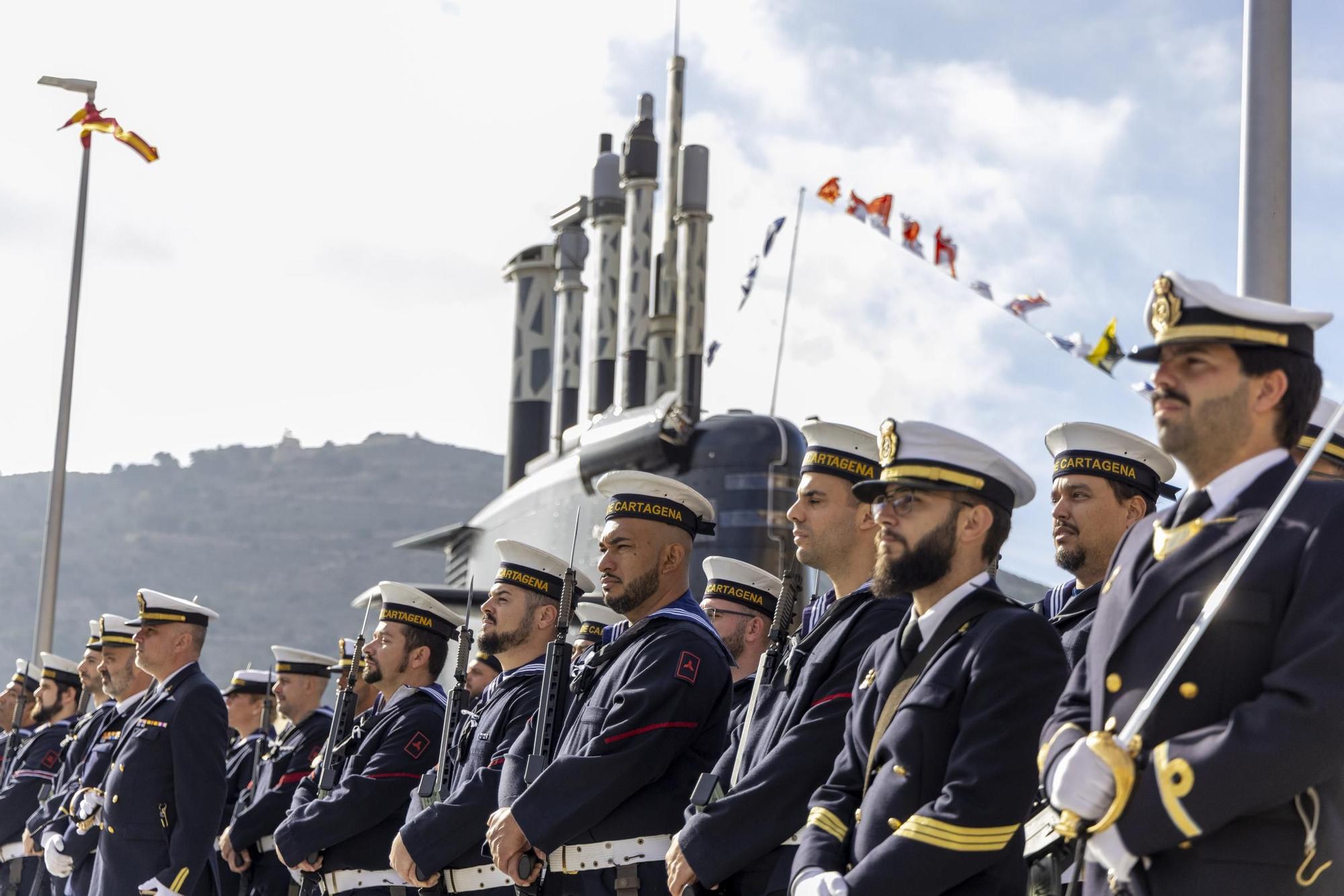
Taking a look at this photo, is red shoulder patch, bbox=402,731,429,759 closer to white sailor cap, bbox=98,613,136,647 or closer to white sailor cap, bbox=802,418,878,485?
white sailor cap, bbox=802,418,878,485

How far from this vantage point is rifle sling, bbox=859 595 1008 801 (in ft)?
14.0

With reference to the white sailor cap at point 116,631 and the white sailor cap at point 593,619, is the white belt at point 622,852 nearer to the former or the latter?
the white sailor cap at point 593,619

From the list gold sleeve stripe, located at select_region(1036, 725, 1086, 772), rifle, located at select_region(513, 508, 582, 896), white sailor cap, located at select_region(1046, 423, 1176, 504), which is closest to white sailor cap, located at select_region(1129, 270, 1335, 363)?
gold sleeve stripe, located at select_region(1036, 725, 1086, 772)

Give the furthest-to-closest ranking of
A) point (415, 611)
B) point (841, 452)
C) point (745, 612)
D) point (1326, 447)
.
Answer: point (415, 611) < point (745, 612) < point (841, 452) < point (1326, 447)

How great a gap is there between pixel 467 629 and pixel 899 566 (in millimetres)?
3930

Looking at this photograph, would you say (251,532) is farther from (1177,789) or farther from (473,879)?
(1177,789)

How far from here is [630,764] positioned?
570 centimetres

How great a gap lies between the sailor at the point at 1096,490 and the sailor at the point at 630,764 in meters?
1.28

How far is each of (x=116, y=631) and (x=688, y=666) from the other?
6.37 m

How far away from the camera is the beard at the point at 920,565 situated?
4.39 meters

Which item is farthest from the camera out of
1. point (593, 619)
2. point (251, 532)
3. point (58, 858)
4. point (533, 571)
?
point (251, 532)

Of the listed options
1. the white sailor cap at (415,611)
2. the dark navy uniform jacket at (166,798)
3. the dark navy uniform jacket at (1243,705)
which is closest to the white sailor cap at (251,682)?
the dark navy uniform jacket at (166,798)

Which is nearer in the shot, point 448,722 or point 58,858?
point 448,722

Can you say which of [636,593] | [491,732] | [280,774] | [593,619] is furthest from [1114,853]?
[593,619]
